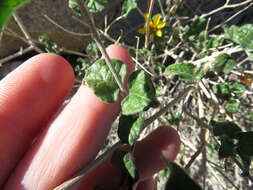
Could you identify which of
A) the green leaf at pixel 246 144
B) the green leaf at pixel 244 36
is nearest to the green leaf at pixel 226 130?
the green leaf at pixel 246 144

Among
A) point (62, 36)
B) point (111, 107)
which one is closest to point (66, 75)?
point (111, 107)

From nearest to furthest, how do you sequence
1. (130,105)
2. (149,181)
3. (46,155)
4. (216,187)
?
(130,105), (46,155), (149,181), (216,187)

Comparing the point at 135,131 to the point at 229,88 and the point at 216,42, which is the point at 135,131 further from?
the point at 216,42

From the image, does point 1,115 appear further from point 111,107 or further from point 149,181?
point 149,181

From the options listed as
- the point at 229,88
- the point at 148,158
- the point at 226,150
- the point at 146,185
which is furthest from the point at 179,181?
the point at 229,88

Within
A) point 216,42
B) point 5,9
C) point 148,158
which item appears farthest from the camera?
point 216,42

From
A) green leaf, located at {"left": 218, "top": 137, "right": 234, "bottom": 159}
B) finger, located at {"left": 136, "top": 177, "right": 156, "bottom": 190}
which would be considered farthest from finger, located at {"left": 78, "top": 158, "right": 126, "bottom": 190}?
green leaf, located at {"left": 218, "top": 137, "right": 234, "bottom": 159}

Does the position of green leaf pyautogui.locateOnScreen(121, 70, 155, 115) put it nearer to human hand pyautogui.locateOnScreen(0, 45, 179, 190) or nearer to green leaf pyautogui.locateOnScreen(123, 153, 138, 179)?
green leaf pyautogui.locateOnScreen(123, 153, 138, 179)
